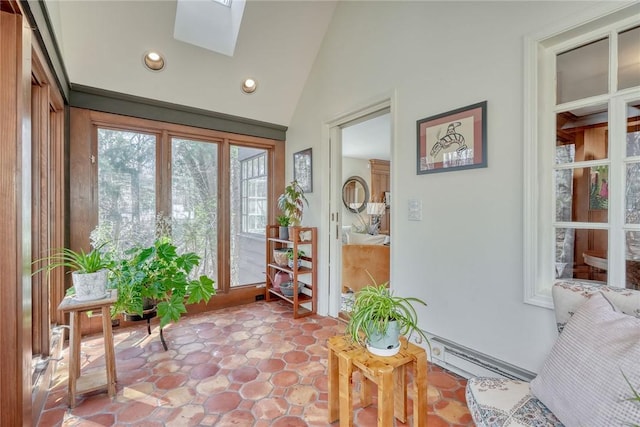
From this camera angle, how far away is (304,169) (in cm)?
335

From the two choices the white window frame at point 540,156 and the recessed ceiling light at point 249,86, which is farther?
the recessed ceiling light at point 249,86

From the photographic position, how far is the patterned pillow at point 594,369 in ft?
2.76

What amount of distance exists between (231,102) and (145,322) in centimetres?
243

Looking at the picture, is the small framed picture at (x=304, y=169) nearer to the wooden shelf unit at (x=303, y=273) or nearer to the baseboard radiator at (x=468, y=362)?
the wooden shelf unit at (x=303, y=273)

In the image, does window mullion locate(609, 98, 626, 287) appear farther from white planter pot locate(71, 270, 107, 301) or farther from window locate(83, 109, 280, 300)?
window locate(83, 109, 280, 300)

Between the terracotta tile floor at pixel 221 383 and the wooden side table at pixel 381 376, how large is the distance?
24 cm

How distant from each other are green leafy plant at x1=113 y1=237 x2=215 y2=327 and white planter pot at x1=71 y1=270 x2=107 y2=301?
32 cm

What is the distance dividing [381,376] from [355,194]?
5.39m

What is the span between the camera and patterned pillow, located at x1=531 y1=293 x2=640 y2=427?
0.84 m

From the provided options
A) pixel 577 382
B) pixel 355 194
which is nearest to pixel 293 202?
pixel 577 382

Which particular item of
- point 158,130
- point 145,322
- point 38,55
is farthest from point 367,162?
point 38,55

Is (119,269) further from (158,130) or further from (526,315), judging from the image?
(526,315)

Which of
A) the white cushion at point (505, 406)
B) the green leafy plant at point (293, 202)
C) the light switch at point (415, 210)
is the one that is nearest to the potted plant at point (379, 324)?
the white cushion at point (505, 406)

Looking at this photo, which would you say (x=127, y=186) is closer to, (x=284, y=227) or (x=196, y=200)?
(x=196, y=200)
